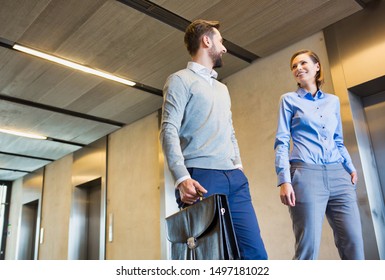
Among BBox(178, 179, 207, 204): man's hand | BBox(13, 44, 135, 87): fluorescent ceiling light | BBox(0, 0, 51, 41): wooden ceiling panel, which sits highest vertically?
BBox(13, 44, 135, 87): fluorescent ceiling light

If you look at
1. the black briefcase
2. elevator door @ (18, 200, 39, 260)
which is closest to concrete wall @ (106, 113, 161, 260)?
elevator door @ (18, 200, 39, 260)

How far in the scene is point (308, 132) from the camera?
65.7 inches

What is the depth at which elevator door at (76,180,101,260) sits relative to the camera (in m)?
5.27

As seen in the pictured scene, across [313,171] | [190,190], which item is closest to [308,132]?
[313,171]

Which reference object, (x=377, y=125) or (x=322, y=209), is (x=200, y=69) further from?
(x=377, y=125)

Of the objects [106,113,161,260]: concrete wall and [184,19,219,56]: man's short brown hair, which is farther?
[106,113,161,260]: concrete wall

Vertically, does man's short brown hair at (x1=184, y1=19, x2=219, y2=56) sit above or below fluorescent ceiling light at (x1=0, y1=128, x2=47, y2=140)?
below

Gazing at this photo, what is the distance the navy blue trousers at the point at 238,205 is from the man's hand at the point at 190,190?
2.7 inches

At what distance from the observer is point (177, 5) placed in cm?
255

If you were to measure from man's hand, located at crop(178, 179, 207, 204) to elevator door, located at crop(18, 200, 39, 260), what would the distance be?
632 centimetres

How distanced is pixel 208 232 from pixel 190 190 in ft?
0.46

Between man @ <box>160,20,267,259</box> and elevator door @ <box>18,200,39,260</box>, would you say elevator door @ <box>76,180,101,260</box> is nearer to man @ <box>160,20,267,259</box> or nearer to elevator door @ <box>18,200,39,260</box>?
elevator door @ <box>18,200,39,260</box>
